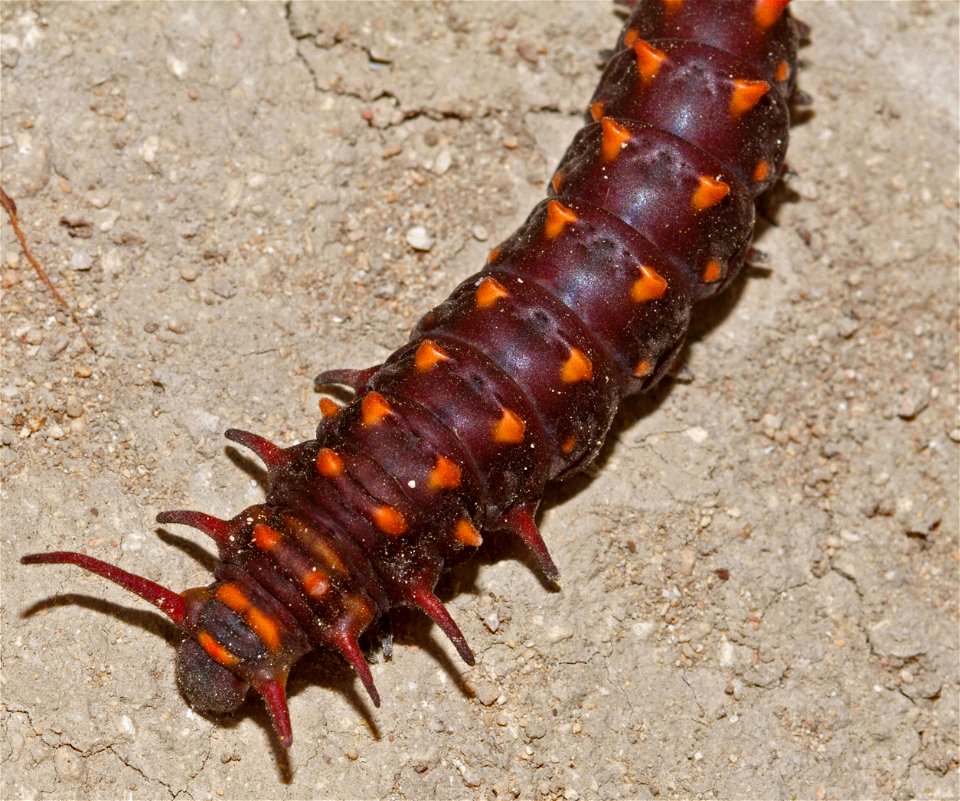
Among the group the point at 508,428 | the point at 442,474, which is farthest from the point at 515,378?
the point at 442,474

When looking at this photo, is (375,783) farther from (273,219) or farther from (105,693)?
(273,219)

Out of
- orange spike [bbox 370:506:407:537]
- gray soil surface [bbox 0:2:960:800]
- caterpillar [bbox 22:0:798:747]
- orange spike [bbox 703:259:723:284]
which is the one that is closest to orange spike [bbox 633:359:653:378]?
caterpillar [bbox 22:0:798:747]

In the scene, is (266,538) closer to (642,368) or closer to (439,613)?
(439,613)

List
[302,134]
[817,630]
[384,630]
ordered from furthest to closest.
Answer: [302,134] < [817,630] < [384,630]

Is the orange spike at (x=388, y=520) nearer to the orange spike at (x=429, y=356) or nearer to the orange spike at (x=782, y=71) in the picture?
the orange spike at (x=429, y=356)

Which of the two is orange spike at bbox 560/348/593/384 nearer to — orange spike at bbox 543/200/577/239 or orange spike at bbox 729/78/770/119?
orange spike at bbox 543/200/577/239

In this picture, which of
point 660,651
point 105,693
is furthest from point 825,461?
point 105,693
